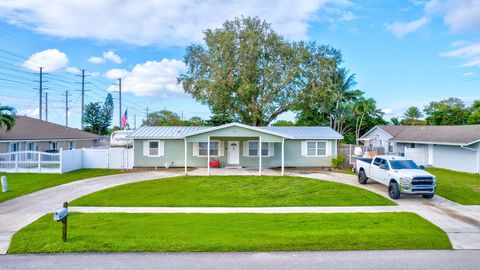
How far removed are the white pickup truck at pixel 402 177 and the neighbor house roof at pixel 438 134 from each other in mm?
11412

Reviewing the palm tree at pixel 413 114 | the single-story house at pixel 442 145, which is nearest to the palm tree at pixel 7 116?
the single-story house at pixel 442 145

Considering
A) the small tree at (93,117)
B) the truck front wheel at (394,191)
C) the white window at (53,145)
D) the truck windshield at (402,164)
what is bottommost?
the truck front wheel at (394,191)

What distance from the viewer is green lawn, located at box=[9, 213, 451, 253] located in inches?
284

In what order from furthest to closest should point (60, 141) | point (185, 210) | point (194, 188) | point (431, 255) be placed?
1. point (60, 141)
2. point (194, 188)
3. point (185, 210)
4. point (431, 255)

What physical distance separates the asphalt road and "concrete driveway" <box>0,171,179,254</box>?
70.3 inches

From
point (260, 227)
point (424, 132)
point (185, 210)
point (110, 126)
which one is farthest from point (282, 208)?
point (110, 126)

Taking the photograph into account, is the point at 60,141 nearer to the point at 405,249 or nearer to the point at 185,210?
the point at 185,210

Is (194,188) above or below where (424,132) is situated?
below

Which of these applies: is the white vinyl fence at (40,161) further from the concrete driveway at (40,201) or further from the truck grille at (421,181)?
the truck grille at (421,181)

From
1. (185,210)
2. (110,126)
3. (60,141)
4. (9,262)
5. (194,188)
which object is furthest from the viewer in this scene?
(110,126)

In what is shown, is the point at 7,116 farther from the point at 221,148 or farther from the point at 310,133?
the point at 310,133

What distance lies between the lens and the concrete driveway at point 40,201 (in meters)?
8.98

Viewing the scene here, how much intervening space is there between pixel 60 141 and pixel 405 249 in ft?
104

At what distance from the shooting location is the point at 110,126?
2653 inches
